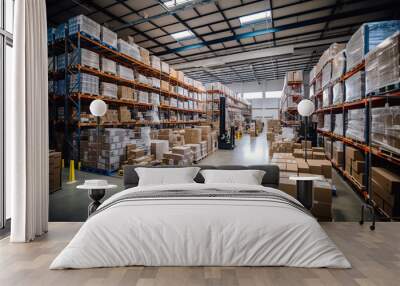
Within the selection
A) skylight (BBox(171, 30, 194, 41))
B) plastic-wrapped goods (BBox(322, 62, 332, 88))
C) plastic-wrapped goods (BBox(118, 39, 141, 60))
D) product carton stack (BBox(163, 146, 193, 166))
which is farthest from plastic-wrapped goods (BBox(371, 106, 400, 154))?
skylight (BBox(171, 30, 194, 41))

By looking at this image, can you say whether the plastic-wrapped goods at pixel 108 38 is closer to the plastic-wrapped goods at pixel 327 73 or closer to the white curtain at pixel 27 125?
the white curtain at pixel 27 125

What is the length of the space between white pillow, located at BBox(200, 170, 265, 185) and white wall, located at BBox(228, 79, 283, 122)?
24.6 metres

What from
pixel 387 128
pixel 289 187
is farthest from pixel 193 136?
pixel 387 128

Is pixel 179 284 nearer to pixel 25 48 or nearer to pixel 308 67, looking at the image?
pixel 25 48

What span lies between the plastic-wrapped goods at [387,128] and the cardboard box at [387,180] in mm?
509

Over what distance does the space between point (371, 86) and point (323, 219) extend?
2559mm

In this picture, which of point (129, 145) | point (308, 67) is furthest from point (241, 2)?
point (308, 67)

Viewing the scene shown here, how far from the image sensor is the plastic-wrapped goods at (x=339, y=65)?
656cm

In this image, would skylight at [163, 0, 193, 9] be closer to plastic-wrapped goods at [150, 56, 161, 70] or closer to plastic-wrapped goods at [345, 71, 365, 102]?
plastic-wrapped goods at [150, 56, 161, 70]

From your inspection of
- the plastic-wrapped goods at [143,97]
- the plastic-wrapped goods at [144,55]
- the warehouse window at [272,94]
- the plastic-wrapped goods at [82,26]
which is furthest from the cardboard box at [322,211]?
the warehouse window at [272,94]

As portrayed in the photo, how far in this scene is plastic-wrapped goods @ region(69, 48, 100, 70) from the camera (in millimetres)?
7254

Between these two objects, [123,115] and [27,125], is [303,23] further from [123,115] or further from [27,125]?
[27,125]

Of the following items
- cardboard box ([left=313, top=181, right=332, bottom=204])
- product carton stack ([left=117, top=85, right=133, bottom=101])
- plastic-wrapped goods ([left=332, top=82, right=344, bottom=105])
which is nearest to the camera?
cardboard box ([left=313, top=181, right=332, bottom=204])

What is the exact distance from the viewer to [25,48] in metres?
3.05
